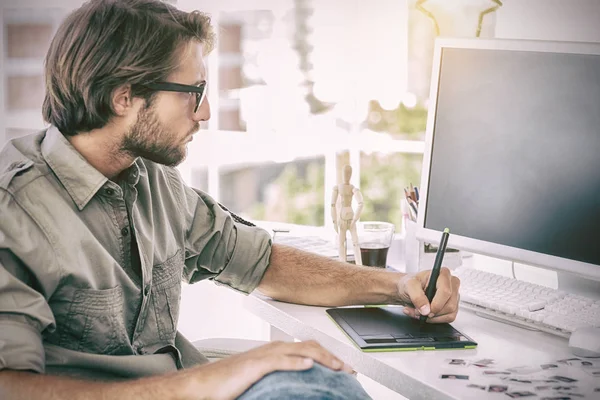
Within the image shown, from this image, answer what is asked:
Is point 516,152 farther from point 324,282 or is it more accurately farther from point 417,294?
point 324,282

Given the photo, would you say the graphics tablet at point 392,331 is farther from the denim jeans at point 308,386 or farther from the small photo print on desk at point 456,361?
the denim jeans at point 308,386

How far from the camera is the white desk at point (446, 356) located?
113 centimetres

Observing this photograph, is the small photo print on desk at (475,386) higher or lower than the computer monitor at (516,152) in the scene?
lower

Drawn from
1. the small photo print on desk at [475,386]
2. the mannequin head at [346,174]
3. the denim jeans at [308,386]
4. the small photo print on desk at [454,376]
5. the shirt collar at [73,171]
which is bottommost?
the small photo print on desk at [454,376]

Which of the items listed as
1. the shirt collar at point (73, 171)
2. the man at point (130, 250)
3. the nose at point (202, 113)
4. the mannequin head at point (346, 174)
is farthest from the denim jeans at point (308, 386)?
the mannequin head at point (346, 174)

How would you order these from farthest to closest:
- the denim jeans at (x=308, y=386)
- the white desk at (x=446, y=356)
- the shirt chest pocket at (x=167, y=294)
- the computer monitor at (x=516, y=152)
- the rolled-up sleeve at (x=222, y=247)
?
the rolled-up sleeve at (x=222, y=247), the shirt chest pocket at (x=167, y=294), the computer monitor at (x=516, y=152), the white desk at (x=446, y=356), the denim jeans at (x=308, y=386)

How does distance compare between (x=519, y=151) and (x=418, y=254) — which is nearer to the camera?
(x=519, y=151)

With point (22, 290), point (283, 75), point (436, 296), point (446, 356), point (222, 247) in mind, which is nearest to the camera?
point (22, 290)

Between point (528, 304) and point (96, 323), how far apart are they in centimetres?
81

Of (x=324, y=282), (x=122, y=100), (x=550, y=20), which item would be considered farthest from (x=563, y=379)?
(x=550, y=20)

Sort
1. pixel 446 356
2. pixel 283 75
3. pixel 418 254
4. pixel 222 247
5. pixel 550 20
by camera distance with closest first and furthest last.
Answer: pixel 446 356 < pixel 222 247 < pixel 418 254 < pixel 550 20 < pixel 283 75

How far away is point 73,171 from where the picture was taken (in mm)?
1341

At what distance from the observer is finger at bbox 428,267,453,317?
142cm

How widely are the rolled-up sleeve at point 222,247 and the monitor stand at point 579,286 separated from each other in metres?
Result: 0.65
